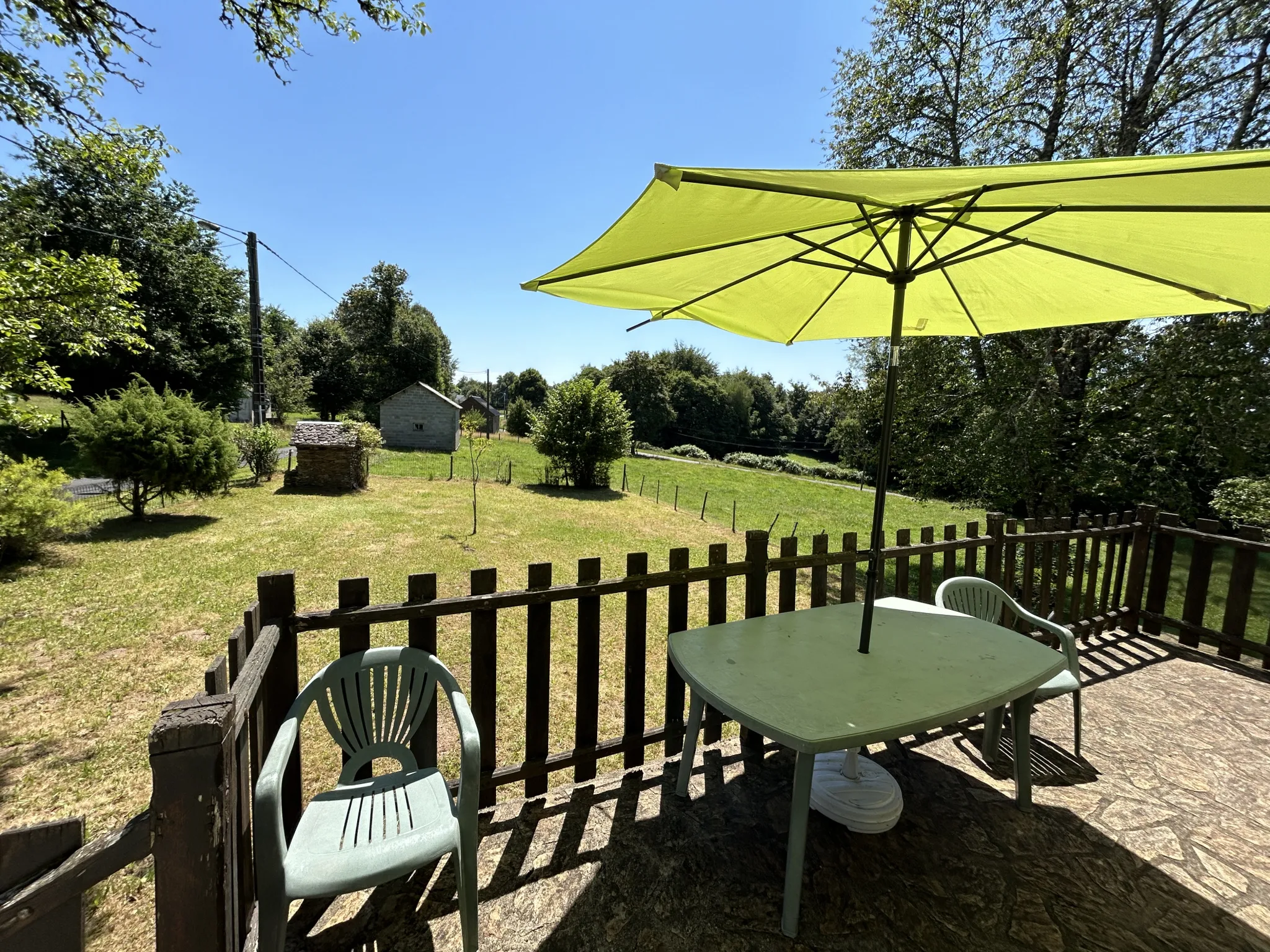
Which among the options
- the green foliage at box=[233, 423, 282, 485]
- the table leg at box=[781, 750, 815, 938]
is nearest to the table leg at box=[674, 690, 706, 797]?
the table leg at box=[781, 750, 815, 938]

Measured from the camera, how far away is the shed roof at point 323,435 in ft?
43.1

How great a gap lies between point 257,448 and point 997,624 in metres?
16.3

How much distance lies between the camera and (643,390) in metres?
39.7

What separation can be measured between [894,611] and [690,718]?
1275 millimetres

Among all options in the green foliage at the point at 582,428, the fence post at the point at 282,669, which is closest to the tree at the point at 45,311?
the fence post at the point at 282,669

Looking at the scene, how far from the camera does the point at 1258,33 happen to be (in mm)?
7117

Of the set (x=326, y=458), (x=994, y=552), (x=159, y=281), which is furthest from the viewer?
(x=159, y=281)

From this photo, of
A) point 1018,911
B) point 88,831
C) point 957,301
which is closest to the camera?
point 1018,911

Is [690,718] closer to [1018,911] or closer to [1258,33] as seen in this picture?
[1018,911]

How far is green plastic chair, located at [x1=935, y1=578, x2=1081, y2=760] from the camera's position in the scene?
103 inches

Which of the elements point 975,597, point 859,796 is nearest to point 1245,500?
point 975,597

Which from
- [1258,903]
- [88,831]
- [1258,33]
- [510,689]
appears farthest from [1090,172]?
[1258,33]

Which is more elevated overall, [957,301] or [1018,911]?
[957,301]

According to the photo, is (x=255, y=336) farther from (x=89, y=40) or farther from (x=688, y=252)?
(x=688, y=252)
